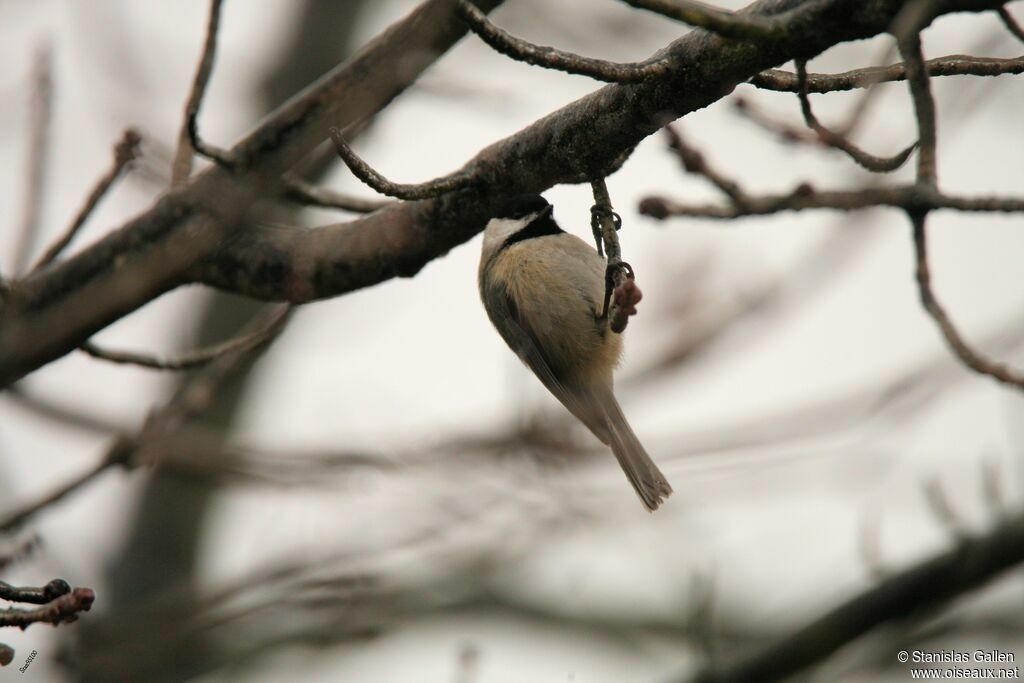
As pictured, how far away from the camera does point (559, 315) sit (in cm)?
443

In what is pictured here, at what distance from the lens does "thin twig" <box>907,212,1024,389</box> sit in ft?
7.52

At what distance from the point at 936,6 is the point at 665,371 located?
3.74 m

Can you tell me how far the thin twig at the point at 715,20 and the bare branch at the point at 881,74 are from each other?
0.33m

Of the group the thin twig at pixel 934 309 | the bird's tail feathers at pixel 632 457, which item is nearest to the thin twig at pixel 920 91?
the thin twig at pixel 934 309

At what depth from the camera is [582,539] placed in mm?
5863

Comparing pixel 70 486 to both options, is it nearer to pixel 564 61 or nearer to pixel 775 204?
pixel 564 61

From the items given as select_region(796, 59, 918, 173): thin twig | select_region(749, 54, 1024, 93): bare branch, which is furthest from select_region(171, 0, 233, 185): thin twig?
select_region(796, 59, 918, 173): thin twig

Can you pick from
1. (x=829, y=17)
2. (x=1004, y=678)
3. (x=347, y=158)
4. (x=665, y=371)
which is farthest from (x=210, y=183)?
(x=1004, y=678)

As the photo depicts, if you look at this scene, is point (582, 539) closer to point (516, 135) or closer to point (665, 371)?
point (665, 371)

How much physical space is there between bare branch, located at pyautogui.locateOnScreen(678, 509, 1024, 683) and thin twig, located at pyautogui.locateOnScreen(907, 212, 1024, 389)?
193cm

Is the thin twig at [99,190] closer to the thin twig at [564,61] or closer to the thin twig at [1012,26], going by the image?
the thin twig at [564,61]

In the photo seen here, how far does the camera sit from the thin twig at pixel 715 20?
1.81 m

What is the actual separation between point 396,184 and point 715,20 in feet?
2.95

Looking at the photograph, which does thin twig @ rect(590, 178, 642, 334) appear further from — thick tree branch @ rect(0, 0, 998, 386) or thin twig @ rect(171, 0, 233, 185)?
thin twig @ rect(171, 0, 233, 185)
